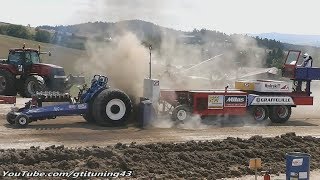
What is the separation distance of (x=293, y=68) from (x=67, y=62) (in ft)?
59.5

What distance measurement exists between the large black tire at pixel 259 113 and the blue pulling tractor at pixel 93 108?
5.24m

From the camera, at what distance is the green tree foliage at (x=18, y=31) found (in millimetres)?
63531

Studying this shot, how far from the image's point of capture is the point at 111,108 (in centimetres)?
→ 1806

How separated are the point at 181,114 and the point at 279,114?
445 cm

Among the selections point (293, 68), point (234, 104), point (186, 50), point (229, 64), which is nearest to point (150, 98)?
point (234, 104)

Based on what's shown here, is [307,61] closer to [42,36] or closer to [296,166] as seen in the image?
[296,166]

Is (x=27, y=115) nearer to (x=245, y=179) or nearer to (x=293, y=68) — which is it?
(x=245, y=179)

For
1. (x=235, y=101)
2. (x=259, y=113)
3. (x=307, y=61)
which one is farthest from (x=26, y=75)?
(x=307, y=61)

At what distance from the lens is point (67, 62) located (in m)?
35.7

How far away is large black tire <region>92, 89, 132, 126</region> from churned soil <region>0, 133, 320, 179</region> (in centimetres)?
406

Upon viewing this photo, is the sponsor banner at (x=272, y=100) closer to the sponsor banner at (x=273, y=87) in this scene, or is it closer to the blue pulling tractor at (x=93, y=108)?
the sponsor banner at (x=273, y=87)

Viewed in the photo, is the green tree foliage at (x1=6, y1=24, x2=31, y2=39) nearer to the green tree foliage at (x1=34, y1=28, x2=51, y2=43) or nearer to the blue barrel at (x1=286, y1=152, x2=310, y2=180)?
the green tree foliage at (x1=34, y1=28, x2=51, y2=43)

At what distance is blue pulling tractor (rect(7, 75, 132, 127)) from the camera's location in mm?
17438

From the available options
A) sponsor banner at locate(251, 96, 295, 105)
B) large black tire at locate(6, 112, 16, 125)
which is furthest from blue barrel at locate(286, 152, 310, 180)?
sponsor banner at locate(251, 96, 295, 105)
